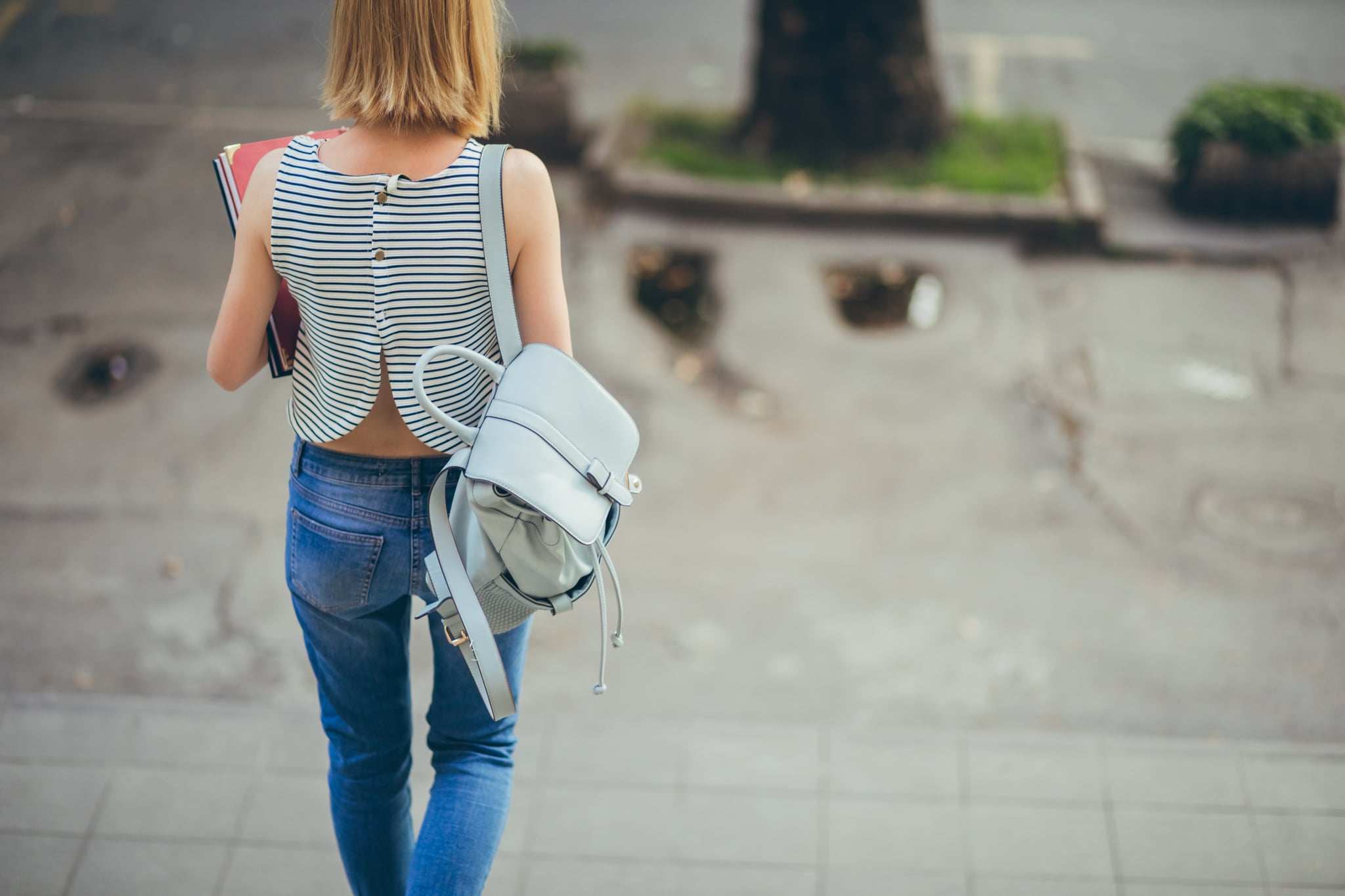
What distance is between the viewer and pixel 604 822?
12.0 feet

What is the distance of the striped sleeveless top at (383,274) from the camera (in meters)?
2.17

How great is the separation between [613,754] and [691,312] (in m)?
A: 3.13

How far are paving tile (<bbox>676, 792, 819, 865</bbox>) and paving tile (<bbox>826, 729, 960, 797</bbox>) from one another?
0.16m

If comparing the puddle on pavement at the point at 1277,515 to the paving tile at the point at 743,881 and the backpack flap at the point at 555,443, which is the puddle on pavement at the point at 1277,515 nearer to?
the paving tile at the point at 743,881

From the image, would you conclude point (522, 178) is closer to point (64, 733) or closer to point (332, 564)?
point (332, 564)

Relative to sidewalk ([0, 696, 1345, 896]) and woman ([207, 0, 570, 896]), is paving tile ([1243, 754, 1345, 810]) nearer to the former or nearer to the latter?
sidewalk ([0, 696, 1345, 896])

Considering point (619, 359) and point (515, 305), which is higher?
point (515, 305)

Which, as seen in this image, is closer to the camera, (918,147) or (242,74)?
(918,147)

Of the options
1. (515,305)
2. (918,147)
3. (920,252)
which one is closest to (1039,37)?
(918,147)

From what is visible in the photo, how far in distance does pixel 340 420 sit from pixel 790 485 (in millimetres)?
3131

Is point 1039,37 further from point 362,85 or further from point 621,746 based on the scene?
point 362,85

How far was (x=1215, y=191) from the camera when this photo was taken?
23.9 feet

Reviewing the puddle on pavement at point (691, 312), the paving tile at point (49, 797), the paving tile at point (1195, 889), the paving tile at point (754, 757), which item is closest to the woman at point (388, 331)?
the paving tile at point (754, 757)

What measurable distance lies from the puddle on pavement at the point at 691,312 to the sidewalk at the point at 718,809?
2180 millimetres
